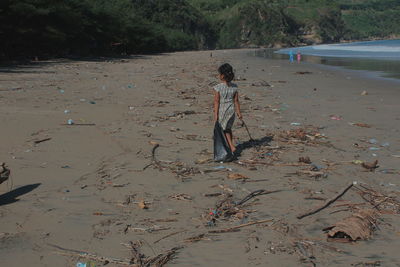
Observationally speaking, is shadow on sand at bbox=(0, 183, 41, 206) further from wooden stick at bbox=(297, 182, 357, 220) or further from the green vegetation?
the green vegetation

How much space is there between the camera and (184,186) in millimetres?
4906

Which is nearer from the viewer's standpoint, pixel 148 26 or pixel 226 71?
pixel 226 71

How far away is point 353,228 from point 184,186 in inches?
76.6

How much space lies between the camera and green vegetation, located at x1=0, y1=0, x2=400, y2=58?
88.9 ft

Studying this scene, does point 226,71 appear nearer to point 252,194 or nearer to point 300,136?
point 300,136

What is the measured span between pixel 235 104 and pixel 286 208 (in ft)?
7.69

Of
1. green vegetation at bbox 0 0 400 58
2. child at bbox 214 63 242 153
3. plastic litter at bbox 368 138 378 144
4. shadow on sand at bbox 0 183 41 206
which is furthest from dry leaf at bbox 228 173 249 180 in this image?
green vegetation at bbox 0 0 400 58

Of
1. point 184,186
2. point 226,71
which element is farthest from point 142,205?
point 226,71

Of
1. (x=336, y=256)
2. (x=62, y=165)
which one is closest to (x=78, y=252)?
(x=336, y=256)

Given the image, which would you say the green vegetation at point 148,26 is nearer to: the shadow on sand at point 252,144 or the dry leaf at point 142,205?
the shadow on sand at point 252,144

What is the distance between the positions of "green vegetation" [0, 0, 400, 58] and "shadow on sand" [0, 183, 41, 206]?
21818 mm

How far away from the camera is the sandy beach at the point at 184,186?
3404mm

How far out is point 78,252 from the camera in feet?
10.8

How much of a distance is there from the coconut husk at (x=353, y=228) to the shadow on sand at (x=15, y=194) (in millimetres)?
3059
